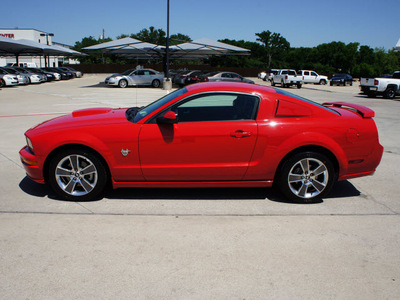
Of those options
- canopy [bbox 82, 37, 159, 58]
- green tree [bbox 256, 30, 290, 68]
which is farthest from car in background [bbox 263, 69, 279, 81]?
green tree [bbox 256, 30, 290, 68]

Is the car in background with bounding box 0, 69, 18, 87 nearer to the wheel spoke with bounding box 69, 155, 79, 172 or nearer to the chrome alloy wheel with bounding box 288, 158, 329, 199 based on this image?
the wheel spoke with bounding box 69, 155, 79, 172

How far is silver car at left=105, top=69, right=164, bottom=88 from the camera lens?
29264 mm

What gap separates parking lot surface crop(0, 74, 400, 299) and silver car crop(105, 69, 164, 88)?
81.4 ft

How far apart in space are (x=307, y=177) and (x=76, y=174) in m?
2.88

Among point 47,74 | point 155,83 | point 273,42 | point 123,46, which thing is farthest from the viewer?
point 273,42

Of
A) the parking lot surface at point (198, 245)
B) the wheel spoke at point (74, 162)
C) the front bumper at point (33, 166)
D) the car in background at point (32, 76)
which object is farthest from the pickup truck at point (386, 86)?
the car in background at point (32, 76)

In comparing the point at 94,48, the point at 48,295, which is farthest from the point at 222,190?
the point at 94,48

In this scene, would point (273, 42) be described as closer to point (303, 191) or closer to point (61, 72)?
point (61, 72)

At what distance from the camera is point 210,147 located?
449cm

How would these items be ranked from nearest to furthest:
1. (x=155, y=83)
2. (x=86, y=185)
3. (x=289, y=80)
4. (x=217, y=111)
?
1. (x=86, y=185)
2. (x=217, y=111)
3. (x=155, y=83)
4. (x=289, y=80)

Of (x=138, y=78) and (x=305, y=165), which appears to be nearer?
(x=305, y=165)

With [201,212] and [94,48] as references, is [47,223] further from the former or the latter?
[94,48]

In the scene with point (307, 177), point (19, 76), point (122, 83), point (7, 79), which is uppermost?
point (307, 177)

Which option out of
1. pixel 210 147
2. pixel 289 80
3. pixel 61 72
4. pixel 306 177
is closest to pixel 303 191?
pixel 306 177
